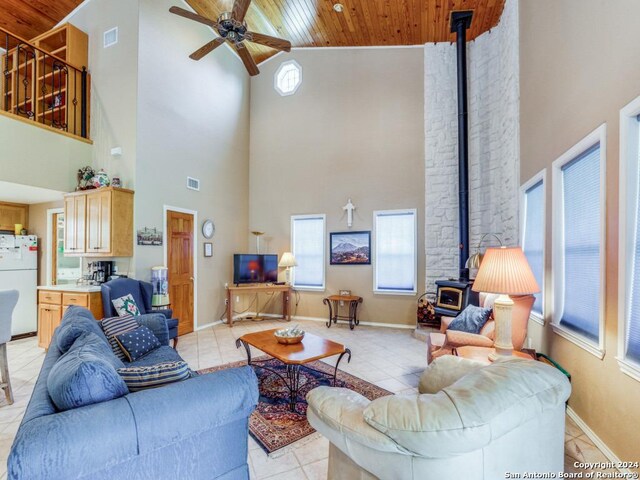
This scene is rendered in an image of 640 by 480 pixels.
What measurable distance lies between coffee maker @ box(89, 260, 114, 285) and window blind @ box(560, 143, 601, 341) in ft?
17.8

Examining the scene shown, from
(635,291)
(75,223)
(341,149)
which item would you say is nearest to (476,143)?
(341,149)

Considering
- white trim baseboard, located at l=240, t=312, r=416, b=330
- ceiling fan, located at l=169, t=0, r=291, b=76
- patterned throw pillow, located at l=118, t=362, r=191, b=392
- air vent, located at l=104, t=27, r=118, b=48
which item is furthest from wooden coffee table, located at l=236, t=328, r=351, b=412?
air vent, located at l=104, t=27, r=118, b=48

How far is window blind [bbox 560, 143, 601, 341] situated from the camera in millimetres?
2344

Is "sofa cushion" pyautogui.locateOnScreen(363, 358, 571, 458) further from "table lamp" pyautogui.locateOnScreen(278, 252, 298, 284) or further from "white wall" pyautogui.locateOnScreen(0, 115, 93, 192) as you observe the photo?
"white wall" pyautogui.locateOnScreen(0, 115, 93, 192)

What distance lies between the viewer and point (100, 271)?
4461 mm

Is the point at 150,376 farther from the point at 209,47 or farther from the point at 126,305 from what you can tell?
the point at 209,47

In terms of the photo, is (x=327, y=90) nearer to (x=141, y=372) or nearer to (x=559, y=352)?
(x=559, y=352)

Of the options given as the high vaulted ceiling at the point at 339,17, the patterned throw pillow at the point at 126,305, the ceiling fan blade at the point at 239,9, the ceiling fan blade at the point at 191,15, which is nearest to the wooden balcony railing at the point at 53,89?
the high vaulted ceiling at the point at 339,17

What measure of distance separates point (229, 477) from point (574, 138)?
3.36m

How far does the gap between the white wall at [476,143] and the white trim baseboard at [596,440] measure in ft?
7.27

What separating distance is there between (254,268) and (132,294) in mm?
2313

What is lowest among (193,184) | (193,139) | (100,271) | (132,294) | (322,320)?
(322,320)

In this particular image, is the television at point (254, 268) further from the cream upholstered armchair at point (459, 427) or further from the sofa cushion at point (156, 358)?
the cream upholstered armchair at point (459, 427)

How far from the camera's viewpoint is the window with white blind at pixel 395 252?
223 inches
